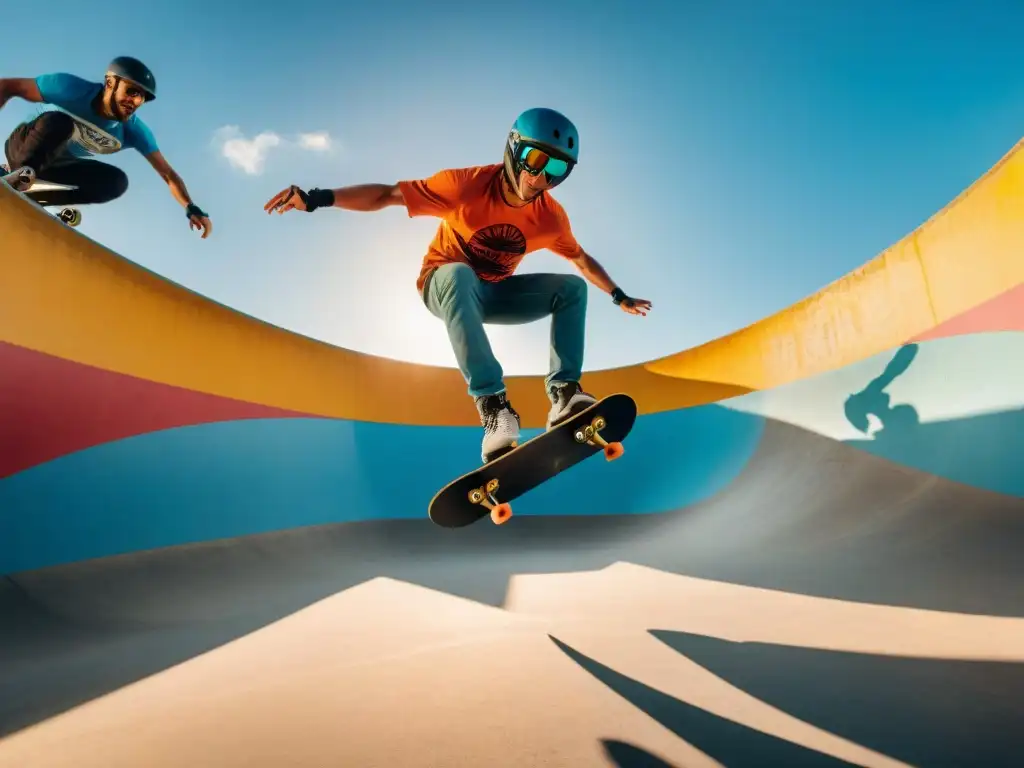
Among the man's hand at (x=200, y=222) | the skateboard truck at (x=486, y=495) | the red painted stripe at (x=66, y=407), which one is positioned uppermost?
Answer: the man's hand at (x=200, y=222)

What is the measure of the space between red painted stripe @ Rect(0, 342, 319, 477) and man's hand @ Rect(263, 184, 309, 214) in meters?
2.39

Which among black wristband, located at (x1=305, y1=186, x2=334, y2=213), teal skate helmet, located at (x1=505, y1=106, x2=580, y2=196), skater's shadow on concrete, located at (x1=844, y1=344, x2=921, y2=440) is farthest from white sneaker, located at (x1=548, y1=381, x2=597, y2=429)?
skater's shadow on concrete, located at (x1=844, y1=344, x2=921, y2=440)

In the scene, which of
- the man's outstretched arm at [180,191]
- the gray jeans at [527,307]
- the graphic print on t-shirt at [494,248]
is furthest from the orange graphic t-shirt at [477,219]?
the man's outstretched arm at [180,191]

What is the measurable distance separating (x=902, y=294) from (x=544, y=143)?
14.5 ft

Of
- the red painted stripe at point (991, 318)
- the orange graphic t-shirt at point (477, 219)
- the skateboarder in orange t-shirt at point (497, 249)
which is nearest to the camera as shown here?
the skateboarder in orange t-shirt at point (497, 249)

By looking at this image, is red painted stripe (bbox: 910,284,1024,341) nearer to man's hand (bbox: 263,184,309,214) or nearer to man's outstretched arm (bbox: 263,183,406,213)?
man's outstretched arm (bbox: 263,183,406,213)

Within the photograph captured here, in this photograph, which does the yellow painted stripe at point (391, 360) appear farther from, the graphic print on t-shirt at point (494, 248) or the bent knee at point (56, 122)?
the graphic print on t-shirt at point (494, 248)

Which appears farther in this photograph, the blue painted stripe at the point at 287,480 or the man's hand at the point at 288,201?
the blue painted stripe at the point at 287,480

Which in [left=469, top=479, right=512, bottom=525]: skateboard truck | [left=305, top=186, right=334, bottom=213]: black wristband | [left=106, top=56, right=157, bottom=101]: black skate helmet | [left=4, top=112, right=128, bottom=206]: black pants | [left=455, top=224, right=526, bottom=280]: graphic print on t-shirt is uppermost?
[left=106, top=56, right=157, bottom=101]: black skate helmet

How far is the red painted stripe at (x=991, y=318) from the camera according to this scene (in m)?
4.18

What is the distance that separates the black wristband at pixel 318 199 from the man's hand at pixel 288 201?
0.03 metres

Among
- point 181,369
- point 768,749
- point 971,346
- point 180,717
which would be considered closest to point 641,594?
point 768,749

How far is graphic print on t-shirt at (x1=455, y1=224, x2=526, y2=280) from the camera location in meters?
3.36

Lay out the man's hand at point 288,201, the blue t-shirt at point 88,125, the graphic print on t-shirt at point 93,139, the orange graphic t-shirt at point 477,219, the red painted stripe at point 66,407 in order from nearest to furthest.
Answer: the man's hand at point 288,201 < the orange graphic t-shirt at point 477,219 < the red painted stripe at point 66,407 < the blue t-shirt at point 88,125 < the graphic print on t-shirt at point 93,139
